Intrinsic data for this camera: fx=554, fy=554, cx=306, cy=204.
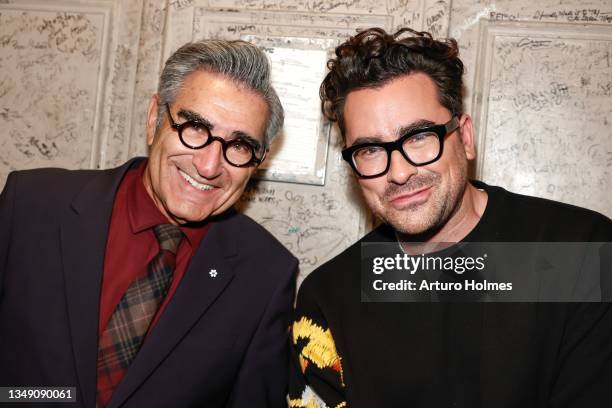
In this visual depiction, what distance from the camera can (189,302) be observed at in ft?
7.34

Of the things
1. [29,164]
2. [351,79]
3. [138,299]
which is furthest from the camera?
[29,164]

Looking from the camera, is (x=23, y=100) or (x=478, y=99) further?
(x=23, y=100)

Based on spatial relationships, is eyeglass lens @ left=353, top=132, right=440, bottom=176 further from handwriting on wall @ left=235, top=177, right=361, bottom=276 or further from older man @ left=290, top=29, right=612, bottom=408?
handwriting on wall @ left=235, top=177, right=361, bottom=276

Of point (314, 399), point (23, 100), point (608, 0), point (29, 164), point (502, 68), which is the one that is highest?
point (608, 0)

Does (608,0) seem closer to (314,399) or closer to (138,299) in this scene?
(314,399)

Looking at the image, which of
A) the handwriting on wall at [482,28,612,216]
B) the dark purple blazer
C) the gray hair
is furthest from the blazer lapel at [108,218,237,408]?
the handwriting on wall at [482,28,612,216]

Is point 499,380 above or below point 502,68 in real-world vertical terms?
below

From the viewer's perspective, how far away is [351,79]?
7.48 ft

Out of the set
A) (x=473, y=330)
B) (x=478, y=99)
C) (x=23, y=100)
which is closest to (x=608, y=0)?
(x=478, y=99)

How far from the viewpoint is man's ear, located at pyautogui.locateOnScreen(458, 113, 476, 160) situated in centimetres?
228

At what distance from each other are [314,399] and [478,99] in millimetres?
1774

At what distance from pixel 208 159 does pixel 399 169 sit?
2.51 ft

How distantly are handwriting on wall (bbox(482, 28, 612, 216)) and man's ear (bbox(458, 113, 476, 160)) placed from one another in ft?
2.45

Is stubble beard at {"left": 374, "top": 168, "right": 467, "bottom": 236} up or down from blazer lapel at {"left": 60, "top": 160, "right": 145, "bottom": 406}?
up
